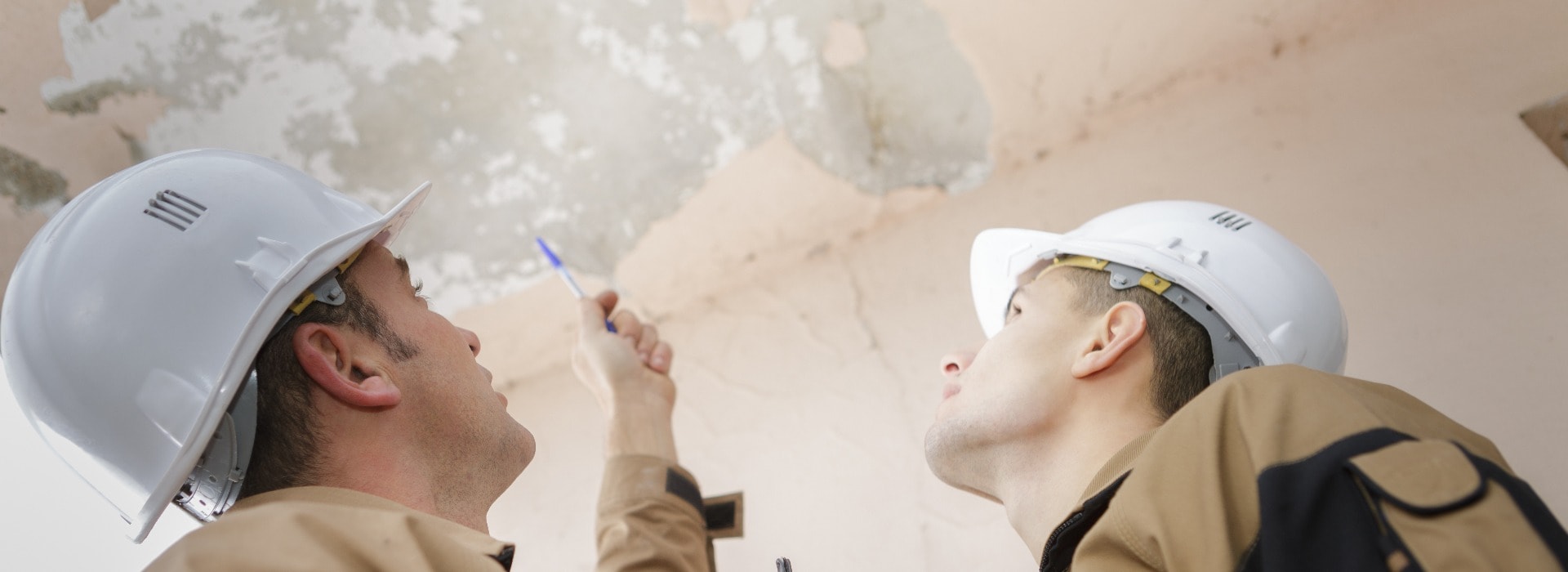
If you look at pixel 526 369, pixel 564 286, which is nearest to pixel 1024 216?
pixel 564 286

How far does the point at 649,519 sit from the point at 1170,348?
953 millimetres

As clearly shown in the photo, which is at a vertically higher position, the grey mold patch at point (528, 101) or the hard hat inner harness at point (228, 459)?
the grey mold patch at point (528, 101)

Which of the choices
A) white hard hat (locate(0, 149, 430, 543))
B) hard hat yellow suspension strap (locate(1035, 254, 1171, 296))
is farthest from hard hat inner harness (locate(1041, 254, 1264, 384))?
white hard hat (locate(0, 149, 430, 543))

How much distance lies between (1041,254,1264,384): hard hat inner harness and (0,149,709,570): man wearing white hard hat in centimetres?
98

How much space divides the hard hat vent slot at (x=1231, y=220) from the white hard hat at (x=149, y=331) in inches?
55.1

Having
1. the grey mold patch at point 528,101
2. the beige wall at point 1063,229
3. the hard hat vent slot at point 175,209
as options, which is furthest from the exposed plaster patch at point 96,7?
the beige wall at point 1063,229

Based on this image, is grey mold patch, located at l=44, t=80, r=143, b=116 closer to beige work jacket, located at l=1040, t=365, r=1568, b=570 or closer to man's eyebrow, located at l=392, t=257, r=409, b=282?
man's eyebrow, located at l=392, t=257, r=409, b=282

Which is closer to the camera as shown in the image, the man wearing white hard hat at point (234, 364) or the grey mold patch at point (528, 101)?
the man wearing white hard hat at point (234, 364)

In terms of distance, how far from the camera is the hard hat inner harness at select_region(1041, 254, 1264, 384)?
Result: 145cm

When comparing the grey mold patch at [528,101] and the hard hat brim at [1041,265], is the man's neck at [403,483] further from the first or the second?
the grey mold patch at [528,101]

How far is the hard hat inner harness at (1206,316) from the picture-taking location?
145 cm

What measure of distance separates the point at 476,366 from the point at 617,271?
1196mm

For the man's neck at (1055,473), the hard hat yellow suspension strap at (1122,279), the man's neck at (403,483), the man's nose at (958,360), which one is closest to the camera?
the man's neck at (403,483)

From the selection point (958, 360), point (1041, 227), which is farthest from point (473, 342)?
point (1041, 227)
